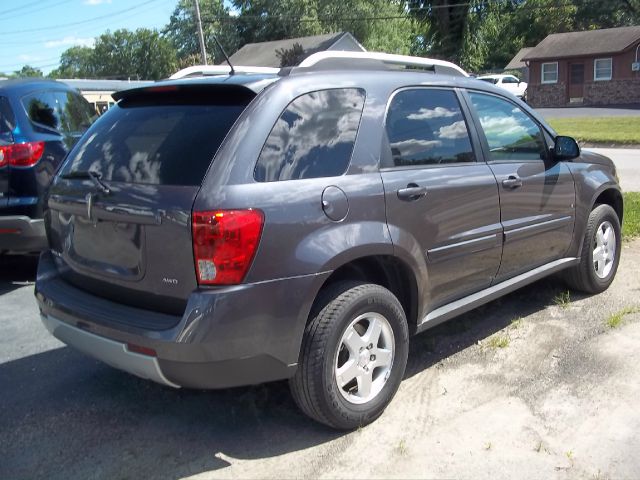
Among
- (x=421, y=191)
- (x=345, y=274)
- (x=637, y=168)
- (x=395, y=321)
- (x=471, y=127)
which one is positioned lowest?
(x=637, y=168)

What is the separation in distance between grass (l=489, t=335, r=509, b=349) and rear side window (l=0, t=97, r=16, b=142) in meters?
4.35

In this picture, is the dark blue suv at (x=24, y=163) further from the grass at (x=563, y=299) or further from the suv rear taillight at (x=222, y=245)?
the grass at (x=563, y=299)

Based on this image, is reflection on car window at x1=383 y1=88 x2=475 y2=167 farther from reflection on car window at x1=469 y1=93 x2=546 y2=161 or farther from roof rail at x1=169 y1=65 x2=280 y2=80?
roof rail at x1=169 y1=65 x2=280 y2=80

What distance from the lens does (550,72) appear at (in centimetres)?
4400

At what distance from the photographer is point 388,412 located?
355cm

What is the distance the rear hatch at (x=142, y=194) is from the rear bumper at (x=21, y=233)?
2.15 m

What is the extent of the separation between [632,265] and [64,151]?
17.6 ft

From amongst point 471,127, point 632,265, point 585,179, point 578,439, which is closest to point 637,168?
point 632,265

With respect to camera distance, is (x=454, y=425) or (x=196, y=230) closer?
(x=196, y=230)

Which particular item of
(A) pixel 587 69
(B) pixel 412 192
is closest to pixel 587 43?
(A) pixel 587 69

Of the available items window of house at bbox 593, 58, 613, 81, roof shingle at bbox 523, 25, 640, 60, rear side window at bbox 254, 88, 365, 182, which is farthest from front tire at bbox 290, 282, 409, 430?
window of house at bbox 593, 58, 613, 81

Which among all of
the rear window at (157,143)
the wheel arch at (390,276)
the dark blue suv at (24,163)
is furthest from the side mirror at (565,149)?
the dark blue suv at (24,163)

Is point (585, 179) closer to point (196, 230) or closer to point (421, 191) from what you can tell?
point (421, 191)

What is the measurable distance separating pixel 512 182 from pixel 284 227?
1913mm
